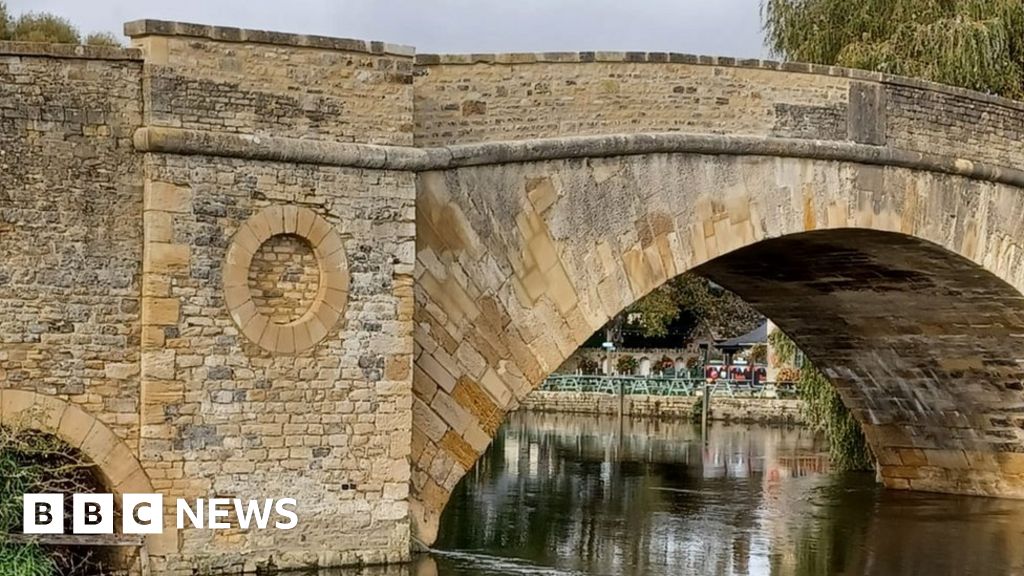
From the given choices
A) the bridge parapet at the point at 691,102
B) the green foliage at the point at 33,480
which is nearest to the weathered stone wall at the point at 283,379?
the green foliage at the point at 33,480

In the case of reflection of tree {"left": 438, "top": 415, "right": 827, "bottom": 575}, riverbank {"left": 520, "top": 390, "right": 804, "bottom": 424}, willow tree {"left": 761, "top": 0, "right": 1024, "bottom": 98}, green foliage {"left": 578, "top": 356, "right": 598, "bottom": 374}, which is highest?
willow tree {"left": 761, "top": 0, "right": 1024, "bottom": 98}

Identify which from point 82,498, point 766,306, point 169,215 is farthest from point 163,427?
point 766,306

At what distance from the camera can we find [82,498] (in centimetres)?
1046

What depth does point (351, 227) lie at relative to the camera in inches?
443

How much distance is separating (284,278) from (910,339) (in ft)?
28.3

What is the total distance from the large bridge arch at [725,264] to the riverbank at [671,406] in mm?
15722

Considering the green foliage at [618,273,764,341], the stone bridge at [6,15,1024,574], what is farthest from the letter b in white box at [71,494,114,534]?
the green foliage at [618,273,764,341]

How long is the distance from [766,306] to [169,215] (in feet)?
29.1

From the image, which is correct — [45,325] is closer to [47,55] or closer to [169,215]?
[169,215]

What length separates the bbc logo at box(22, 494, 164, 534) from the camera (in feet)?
34.2

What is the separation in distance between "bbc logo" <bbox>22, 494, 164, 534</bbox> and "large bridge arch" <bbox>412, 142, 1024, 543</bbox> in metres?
1.94

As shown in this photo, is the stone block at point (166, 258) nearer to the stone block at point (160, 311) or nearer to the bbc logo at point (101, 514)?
the stone block at point (160, 311)

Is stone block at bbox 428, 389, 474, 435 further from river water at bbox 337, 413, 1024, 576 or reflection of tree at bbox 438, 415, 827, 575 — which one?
reflection of tree at bbox 438, 415, 827, 575

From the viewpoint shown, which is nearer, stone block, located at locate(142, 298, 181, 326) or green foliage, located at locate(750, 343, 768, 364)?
stone block, located at locate(142, 298, 181, 326)
